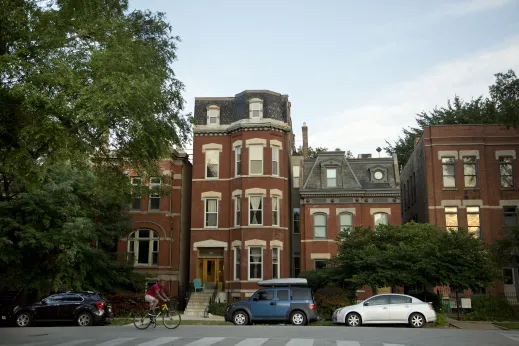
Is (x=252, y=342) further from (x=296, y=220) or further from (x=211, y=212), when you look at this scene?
(x=296, y=220)

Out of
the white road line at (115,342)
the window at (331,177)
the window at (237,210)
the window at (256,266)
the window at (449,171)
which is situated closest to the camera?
the white road line at (115,342)

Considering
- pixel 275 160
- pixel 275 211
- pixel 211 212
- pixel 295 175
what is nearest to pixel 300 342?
pixel 275 211

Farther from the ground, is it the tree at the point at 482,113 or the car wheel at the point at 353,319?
the tree at the point at 482,113

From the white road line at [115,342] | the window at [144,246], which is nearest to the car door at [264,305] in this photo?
the white road line at [115,342]

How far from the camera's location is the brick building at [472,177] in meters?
35.2

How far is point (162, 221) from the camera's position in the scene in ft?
121

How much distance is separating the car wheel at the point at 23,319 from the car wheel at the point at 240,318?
8981 mm

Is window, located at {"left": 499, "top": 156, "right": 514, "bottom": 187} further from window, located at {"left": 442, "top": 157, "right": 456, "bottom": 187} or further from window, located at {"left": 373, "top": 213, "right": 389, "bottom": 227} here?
window, located at {"left": 373, "top": 213, "right": 389, "bottom": 227}

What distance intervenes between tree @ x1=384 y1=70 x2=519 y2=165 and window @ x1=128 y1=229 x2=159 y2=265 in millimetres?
23119

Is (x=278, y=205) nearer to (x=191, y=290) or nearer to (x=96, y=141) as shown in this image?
(x=191, y=290)

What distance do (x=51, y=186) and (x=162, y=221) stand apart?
11011mm

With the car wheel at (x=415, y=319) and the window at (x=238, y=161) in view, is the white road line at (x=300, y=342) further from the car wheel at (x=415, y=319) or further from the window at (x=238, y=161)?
the window at (x=238, y=161)

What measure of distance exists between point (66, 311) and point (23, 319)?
6.20 feet

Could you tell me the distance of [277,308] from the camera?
22.1m
